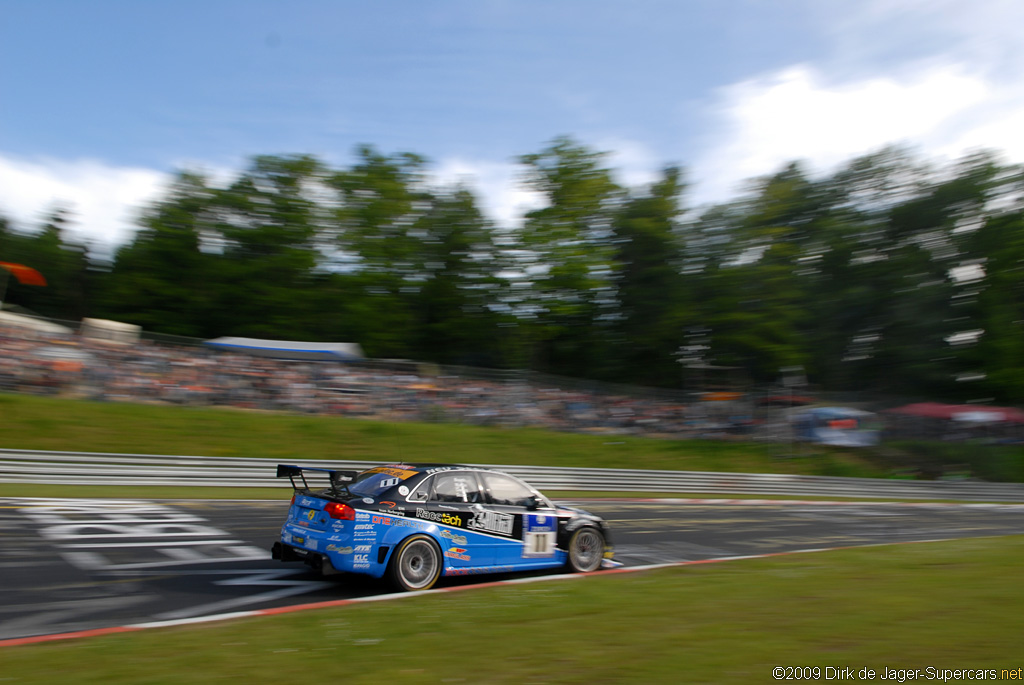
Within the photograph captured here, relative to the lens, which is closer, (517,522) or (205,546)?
(517,522)

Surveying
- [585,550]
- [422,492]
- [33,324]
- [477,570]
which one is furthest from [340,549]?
[33,324]

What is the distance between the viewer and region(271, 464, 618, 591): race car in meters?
7.52

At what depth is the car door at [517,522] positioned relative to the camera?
863 cm

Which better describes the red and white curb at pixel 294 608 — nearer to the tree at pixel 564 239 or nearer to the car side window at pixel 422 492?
the car side window at pixel 422 492

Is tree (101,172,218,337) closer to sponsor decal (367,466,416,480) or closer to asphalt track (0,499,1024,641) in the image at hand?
asphalt track (0,499,1024,641)

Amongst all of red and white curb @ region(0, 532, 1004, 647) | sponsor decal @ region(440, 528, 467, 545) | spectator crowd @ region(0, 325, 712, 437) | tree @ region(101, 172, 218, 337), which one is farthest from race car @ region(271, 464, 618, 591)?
tree @ region(101, 172, 218, 337)

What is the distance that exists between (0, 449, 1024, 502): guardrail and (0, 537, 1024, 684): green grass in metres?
13.1

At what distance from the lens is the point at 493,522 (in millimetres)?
8602

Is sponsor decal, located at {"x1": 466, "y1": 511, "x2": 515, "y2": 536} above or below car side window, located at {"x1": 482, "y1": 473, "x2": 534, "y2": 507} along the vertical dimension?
below

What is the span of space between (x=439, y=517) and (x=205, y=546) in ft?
13.0

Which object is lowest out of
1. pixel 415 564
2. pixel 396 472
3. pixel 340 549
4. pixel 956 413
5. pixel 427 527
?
pixel 415 564

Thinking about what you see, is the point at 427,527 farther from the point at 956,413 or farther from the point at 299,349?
the point at 956,413

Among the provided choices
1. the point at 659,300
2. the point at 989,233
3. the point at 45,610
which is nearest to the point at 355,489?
the point at 45,610

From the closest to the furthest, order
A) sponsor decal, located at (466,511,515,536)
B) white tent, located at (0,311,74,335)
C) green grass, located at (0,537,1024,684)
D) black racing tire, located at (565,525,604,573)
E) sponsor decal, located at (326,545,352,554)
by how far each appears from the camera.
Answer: green grass, located at (0,537,1024,684)
sponsor decal, located at (326,545,352,554)
sponsor decal, located at (466,511,515,536)
black racing tire, located at (565,525,604,573)
white tent, located at (0,311,74,335)
